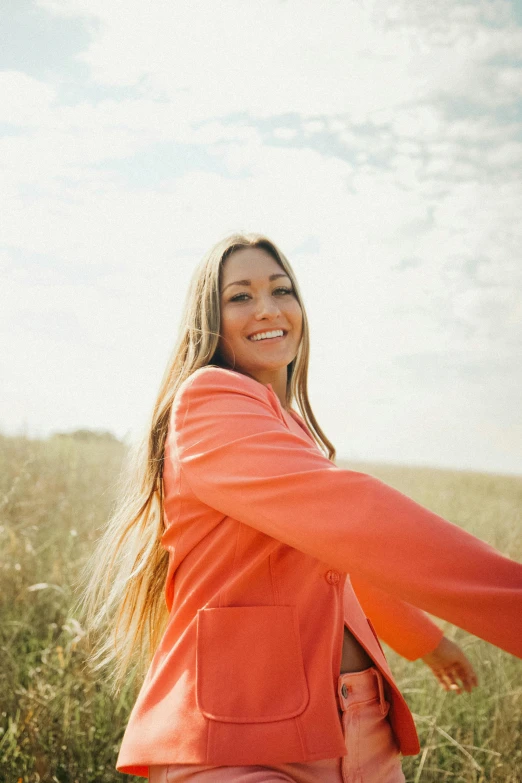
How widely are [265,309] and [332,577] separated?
0.93 metres

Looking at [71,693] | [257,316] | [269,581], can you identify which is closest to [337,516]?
[269,581]

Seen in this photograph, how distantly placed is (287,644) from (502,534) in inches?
181

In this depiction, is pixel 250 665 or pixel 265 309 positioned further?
pixel 265 309

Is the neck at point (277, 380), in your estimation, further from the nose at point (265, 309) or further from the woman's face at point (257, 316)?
the nose at point (265, 309)

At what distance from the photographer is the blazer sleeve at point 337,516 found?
123cm

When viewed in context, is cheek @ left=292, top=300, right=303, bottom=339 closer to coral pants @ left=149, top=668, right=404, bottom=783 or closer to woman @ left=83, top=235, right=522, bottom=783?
woman @ left=83, top=235, right=522, bottom=783

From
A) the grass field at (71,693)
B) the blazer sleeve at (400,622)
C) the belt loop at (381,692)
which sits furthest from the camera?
the grass field at (71,693)

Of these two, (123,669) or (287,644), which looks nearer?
(287,644)

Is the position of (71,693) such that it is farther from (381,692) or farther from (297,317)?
(297,317)

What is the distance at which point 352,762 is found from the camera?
158cm

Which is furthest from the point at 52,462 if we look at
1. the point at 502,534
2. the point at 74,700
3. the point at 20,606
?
the point at 502,534

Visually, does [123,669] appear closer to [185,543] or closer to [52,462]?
[185,543]

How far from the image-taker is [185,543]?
173 cm

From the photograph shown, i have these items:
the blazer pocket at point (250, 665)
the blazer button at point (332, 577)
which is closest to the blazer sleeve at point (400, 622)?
the blazer button at point (332, 577)
